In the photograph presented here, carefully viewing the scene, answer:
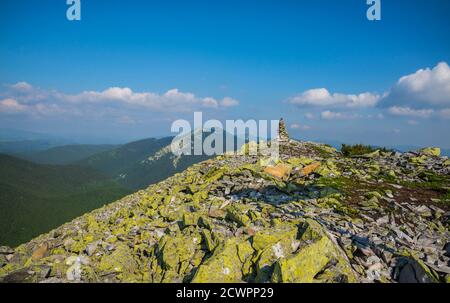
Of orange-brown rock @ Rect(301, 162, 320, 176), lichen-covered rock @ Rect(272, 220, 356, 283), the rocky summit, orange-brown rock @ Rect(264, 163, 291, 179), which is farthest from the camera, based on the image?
orange-brown rock @ Rect(301, 162, 320, 176)

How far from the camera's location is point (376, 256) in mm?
11547

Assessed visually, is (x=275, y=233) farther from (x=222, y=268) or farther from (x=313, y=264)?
(x=222, y=268)

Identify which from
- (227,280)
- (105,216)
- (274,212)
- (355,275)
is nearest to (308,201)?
(274,212)

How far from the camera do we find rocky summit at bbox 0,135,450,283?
10.8 m

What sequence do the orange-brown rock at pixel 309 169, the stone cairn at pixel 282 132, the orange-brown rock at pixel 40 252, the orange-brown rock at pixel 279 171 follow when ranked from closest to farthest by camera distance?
1. the orange-brown rock at pixel 40 252
2. the orange-brown rock at pixel 279 171
3. the orange-brown rock at pixel 309 169
4. the stone cairn at pixel 282 132

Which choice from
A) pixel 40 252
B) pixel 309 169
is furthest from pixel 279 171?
pixel 40 252

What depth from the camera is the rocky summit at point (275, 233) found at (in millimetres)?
10820

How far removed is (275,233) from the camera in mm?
12453

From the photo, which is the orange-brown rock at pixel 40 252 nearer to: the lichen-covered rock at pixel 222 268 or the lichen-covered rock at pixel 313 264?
the lichen-covered rock at pixel 222 268

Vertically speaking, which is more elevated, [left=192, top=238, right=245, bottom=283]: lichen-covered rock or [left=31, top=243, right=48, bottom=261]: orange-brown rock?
[left=192, top=238, right=245, bottom=283]: lichen-covered rock

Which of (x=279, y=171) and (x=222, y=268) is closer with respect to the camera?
(x=222, y=268)

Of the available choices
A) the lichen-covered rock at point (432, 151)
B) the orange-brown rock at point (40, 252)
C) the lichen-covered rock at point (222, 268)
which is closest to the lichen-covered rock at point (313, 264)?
the lichen-covered rock at point (222, 268)

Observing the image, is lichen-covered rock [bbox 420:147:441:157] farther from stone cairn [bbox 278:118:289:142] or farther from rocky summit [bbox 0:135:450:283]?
stone cairn [bbox 278:118:289:142]

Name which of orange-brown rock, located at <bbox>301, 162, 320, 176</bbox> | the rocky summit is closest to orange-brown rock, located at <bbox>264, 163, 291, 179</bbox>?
the rocky summit
